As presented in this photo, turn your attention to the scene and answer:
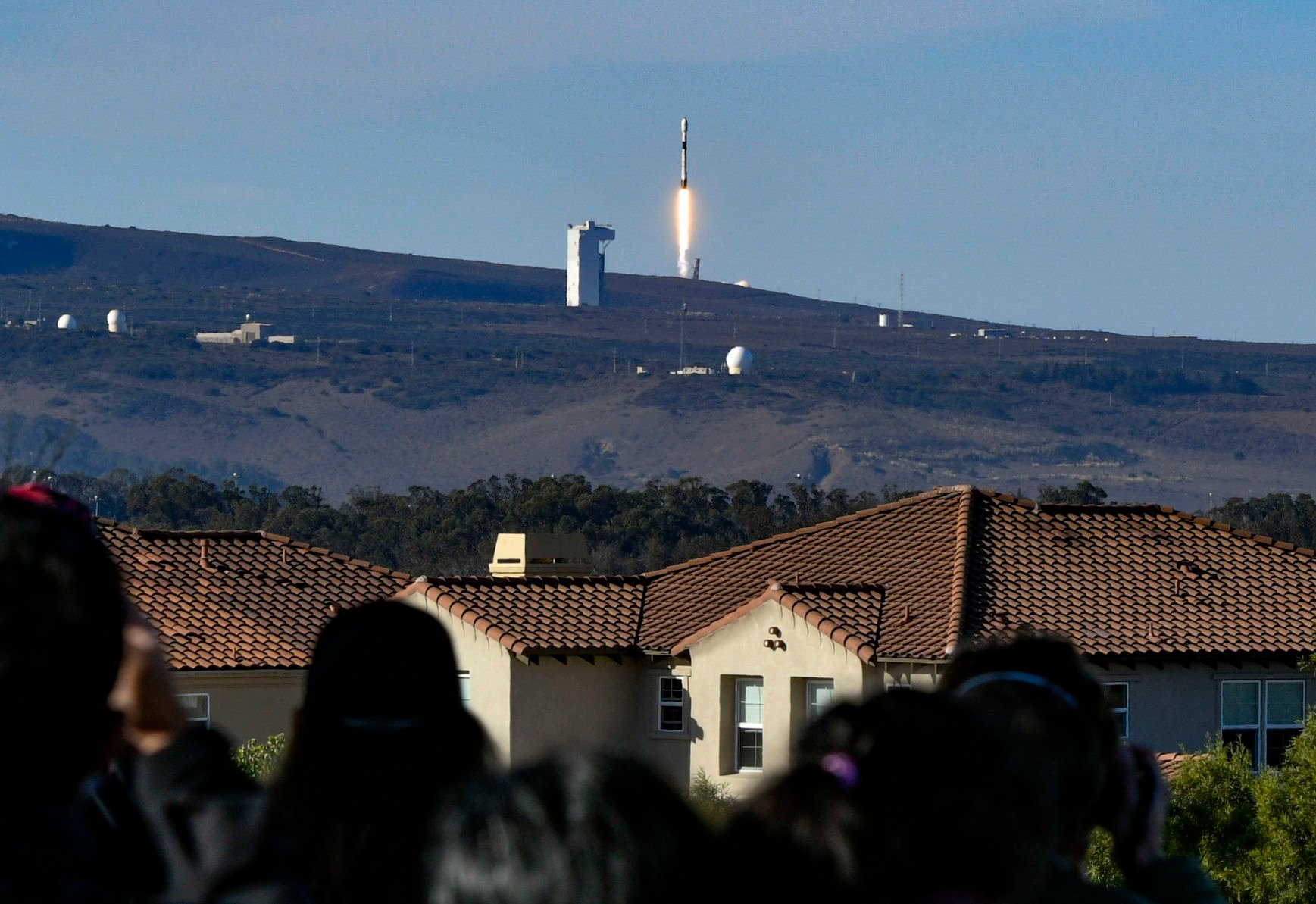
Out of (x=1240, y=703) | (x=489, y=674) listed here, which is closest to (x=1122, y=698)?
(x=1240, y=703)

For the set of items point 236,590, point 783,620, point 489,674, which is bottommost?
point 489,674

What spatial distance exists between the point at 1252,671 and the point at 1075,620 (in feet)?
11.6

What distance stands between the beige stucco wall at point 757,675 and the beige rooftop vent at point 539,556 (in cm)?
839

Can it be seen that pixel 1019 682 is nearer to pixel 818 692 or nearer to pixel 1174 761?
pixel 1174 761

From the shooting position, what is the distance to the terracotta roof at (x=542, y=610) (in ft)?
132

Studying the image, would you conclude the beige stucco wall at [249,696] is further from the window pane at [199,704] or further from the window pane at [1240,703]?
the window pane at [1240,703]

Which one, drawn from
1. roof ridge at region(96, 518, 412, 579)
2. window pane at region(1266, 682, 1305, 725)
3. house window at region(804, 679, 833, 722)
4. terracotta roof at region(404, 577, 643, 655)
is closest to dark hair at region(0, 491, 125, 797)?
house window at region(804, 679, 833, 722)

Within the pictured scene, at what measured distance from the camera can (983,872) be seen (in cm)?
295

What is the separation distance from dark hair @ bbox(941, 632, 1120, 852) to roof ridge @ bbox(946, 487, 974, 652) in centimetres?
3272

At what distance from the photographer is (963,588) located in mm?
41688

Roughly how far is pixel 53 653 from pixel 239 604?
1591 inches

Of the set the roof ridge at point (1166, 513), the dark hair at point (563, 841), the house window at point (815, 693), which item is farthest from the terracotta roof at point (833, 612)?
the dark hair at point (563, 841)

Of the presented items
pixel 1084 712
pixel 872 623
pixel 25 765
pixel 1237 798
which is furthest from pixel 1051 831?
pixel 872 623

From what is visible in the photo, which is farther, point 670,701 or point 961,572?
point 961,572
